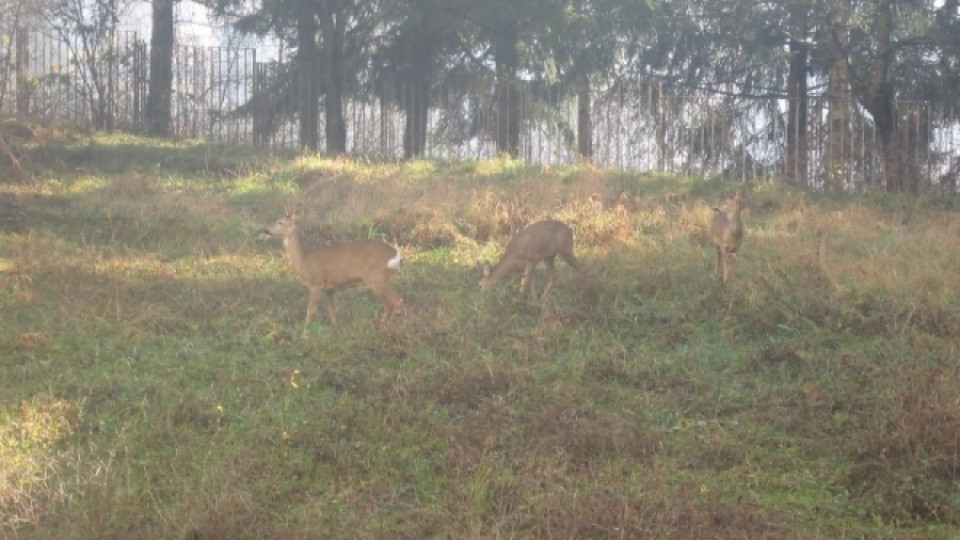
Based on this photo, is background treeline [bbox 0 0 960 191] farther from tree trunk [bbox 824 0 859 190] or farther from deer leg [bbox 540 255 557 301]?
deer leg [bbox 540 255 557 301]

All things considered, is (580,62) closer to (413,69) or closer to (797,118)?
(413,69)

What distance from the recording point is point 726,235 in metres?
12.3

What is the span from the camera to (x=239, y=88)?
22.2m

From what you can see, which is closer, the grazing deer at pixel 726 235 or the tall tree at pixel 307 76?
the grazing deer at pixel 726 235

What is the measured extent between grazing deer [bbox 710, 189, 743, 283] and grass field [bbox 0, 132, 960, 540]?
0.56 feet

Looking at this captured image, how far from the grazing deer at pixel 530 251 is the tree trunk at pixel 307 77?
9.70 m

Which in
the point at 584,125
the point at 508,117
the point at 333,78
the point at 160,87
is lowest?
the point at 584,125

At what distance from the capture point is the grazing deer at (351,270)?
10984 mm

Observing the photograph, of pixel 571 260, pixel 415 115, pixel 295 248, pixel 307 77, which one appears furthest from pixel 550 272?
pixel 307 77

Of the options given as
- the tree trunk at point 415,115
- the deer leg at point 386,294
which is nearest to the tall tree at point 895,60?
the tree trunk at point 415,115

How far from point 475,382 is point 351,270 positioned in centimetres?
296

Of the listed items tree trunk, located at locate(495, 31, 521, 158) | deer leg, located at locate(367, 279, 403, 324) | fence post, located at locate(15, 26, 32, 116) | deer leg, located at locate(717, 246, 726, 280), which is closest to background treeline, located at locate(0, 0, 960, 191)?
tree trunk, located at locate(495, 31, 521, 158)

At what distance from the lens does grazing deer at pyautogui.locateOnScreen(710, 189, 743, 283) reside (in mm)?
12133

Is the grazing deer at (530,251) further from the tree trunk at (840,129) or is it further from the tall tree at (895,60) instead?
the tall tree at (895,60)
